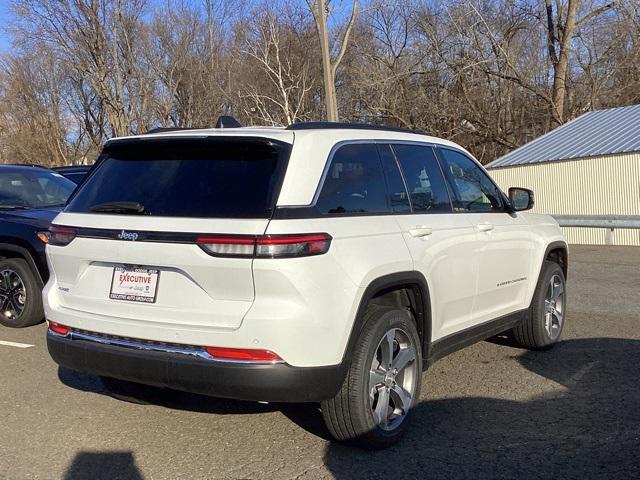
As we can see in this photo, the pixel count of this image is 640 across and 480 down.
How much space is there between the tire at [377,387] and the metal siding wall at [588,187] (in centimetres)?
1358

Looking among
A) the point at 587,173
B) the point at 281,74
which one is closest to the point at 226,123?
the point at 587,173

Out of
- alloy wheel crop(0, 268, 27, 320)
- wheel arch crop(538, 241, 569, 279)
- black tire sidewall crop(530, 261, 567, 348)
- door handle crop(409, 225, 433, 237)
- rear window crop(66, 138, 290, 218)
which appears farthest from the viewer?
alloy wheel crop(0, 268, 27, 320)

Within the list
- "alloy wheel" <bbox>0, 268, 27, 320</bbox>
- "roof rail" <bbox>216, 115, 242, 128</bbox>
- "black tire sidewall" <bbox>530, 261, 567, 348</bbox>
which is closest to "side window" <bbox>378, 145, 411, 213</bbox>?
"roof rail" <bbox>216, 115, 242, 128</bbox>

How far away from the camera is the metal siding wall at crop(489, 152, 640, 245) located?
16.5m

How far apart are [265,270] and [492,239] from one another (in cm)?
250

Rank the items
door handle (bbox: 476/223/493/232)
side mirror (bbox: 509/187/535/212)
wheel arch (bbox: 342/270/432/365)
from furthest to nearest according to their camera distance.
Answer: side mirror (bbox: 509/187/535/212)
door handle (bbox: 476/223/493/232)
wheel arch (bbox: 342/270/432/365)

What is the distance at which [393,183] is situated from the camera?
14.7 feet

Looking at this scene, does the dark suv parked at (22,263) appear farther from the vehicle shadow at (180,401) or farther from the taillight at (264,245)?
the taillight at (264,245)

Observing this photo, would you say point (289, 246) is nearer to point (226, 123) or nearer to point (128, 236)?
point (128, 236)

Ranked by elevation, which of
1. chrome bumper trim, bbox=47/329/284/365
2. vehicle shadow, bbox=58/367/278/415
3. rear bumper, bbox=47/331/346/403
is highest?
chrome bumper trim, bbox=47/329/284/365

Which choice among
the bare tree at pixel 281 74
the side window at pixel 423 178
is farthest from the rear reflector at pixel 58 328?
the bare tree at pixel 281 74

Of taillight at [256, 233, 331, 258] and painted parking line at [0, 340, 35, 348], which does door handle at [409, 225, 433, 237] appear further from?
painted parking line at [0, 340, 35, 348]

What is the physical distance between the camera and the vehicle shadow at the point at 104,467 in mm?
3805

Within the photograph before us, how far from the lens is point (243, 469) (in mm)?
3873
